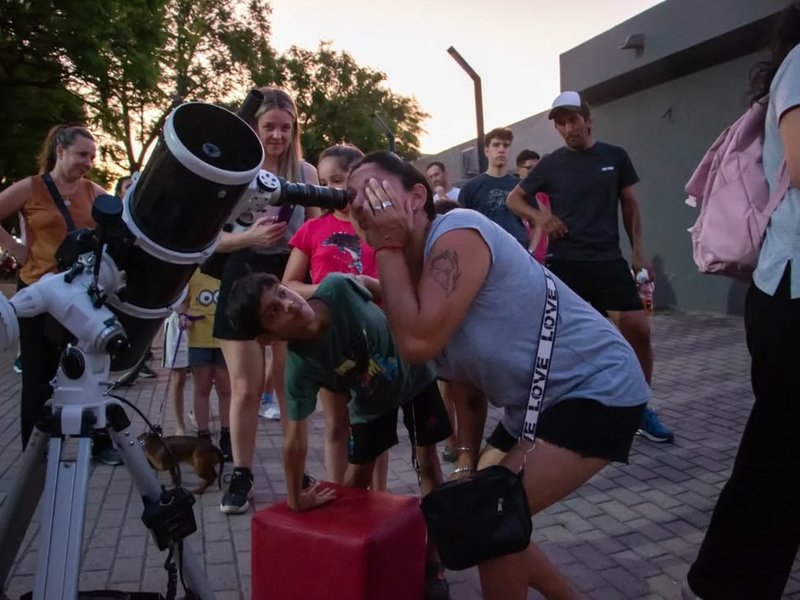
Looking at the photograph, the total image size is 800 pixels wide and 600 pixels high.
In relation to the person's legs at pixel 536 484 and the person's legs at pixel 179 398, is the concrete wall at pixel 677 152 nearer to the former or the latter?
the person's legs at pixel 179 398

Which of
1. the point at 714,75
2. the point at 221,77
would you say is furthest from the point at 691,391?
the point at 221,77

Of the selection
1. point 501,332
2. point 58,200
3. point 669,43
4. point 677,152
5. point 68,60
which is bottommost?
point 501,332

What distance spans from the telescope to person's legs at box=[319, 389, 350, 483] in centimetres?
128

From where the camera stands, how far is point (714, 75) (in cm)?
1016

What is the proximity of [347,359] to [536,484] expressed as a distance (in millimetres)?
923

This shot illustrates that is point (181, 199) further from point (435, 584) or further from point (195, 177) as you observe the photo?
point (435, 584)

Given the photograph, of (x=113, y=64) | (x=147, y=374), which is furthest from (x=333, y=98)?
(x=147, y=374)

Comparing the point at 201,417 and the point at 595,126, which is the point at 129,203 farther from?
the point at 595,126

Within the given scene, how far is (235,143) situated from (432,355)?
28.2 inches

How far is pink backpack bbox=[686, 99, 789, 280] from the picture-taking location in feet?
7.32

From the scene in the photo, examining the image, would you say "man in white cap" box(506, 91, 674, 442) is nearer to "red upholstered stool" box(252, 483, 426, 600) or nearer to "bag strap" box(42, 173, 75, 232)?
"red upholstered stool" box(252, 483, 426, 600)

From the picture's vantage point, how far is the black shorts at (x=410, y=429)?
282cm

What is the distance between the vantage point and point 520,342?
202 cm

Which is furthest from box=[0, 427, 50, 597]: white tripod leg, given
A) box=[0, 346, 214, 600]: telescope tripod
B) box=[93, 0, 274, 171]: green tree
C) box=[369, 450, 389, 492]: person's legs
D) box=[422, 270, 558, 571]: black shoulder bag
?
box=[93, 0, 274, 171]: green tree
